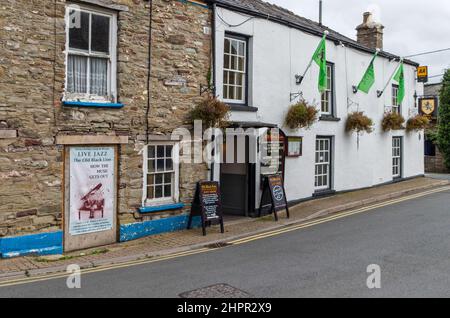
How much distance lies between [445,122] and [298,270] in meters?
23.3

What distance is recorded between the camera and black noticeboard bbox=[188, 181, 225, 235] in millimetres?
11067

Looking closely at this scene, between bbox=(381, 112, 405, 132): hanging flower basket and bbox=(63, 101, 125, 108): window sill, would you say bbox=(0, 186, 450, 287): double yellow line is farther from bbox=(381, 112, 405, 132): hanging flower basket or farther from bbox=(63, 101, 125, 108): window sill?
bbox=(381, 112, 405, 132): hanging flower basket

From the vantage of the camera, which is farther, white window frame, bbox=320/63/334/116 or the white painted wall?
white window frame, bbox=320/63/334/116

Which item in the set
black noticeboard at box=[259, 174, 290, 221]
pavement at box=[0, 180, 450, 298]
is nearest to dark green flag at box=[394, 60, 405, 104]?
black noticeboard at box=[259, 174, 290, 221]

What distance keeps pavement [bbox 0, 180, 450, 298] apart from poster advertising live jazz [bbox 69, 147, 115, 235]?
2.19 m

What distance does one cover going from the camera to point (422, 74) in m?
22.3

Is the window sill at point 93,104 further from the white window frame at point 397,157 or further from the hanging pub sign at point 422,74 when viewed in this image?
the hanging pub sign at point 422,74

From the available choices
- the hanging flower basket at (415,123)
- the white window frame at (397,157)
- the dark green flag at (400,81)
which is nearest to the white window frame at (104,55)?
the dark green flag at (400,81)

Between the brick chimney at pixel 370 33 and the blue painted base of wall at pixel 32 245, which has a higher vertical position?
the brick chimney at pixel 370 33

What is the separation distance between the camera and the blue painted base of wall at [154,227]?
1041cm

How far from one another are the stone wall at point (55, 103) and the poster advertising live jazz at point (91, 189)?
0.29 metres

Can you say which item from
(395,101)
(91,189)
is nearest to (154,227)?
(91,189)
